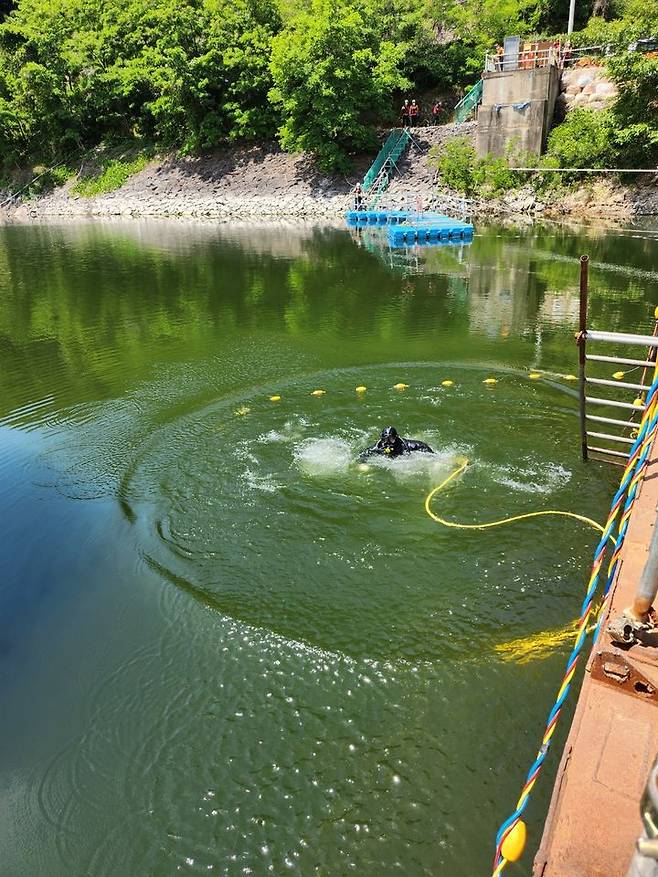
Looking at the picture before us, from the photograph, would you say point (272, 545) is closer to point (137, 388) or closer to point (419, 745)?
point (419, 745)

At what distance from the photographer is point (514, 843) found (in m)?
3.20

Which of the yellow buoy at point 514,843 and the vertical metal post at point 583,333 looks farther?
the vertical metal post at point 583,333

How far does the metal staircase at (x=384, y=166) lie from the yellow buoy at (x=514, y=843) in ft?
136

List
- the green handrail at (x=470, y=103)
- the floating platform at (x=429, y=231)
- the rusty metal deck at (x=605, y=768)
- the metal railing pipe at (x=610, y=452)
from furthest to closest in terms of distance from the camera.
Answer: the green handrail at (x=470, y=103) → the floating platform at (x=429, y=231) → the metal railing pipe at (x=610, y=452) → the rusty metal deck at (x=605, y=768)

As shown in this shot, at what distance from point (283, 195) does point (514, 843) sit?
47.5 metres

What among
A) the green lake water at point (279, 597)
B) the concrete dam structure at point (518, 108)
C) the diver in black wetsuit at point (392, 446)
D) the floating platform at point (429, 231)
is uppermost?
the concrete dam structure at point (518, 108)

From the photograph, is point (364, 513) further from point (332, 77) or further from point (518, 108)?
point (332, 77)

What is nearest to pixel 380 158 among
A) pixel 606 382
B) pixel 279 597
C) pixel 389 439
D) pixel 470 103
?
pixel 470 103

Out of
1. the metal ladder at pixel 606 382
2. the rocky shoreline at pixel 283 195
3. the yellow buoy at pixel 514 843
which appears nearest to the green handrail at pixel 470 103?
the rocky shoreline at pixel 283 195

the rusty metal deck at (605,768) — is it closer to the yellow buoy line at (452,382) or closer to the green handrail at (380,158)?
the yellow buoy line at (452,382)

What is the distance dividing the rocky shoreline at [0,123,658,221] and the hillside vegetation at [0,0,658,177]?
165cm

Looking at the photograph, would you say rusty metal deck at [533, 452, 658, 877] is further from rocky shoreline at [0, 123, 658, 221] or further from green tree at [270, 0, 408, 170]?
green tree at [270, 0, 408, 170]

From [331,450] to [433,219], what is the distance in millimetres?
26935

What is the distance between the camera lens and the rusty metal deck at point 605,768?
2904 millimetres
